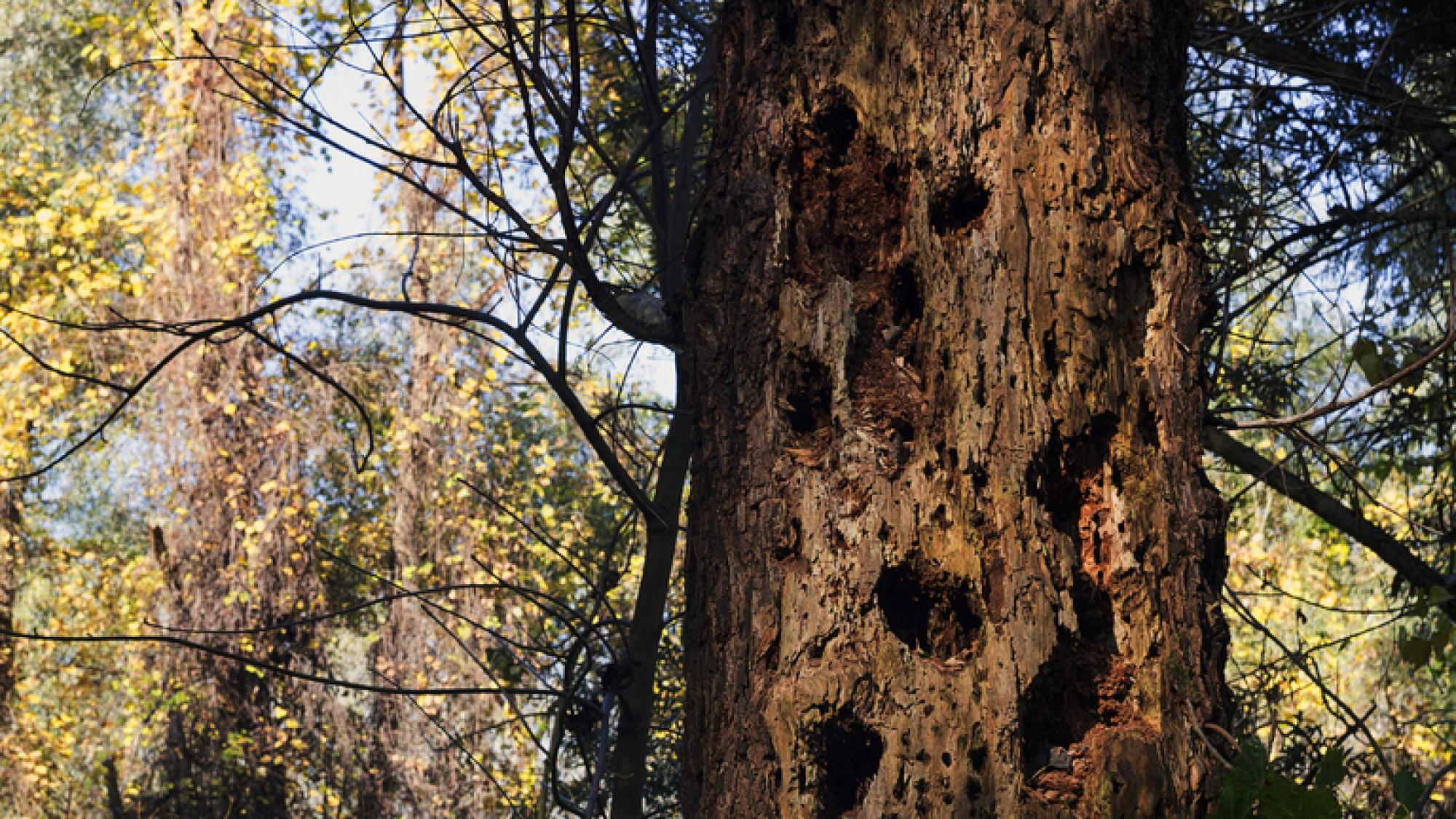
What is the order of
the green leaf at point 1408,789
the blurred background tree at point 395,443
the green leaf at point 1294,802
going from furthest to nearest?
the blurred background tree at point 395,443 → the green leaf at point 1408,789 → the green leaf at point 1294,802

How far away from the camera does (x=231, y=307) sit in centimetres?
866

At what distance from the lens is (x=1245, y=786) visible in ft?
4.65

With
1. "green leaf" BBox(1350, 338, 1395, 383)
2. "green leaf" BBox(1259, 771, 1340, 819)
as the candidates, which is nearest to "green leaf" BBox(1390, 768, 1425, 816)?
"green leaf" BBox(1259, 771, 1340, 819)

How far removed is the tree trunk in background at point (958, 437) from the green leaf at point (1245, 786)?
0.06 m

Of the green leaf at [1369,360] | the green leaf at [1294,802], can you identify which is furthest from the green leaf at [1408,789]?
the green leaf at [1369,360]

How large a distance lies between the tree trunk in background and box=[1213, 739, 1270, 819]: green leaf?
2.4 inches

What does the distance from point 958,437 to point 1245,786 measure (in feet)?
1.79

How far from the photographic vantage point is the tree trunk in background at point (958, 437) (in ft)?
4.95

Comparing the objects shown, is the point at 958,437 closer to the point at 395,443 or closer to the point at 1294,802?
the point at 1294,802

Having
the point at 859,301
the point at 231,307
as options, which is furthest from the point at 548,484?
the point at 859,301

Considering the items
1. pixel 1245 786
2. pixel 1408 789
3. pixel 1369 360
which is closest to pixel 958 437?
pixel 1245 786

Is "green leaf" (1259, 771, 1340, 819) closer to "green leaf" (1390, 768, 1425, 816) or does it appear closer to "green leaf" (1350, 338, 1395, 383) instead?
"green leaf" (1390, 768, 1425, 816)

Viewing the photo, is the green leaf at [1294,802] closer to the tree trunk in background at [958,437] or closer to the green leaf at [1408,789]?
the tree trunk in background at [958,437]

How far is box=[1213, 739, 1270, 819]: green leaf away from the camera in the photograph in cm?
141
